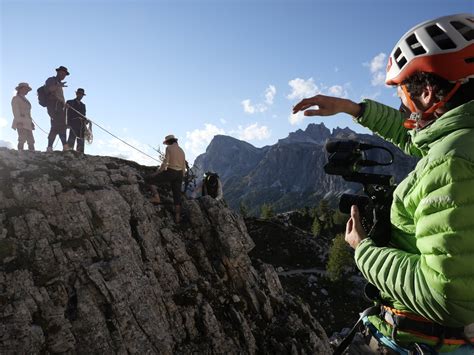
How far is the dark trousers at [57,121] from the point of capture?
19.1 m

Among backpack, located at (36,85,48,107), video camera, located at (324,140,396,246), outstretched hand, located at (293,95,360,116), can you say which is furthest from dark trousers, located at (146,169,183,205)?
video camera, located at (324,140,396,246)

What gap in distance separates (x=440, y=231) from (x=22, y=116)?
68.5 ft

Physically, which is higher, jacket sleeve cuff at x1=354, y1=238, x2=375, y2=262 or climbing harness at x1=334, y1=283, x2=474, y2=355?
jacket sleeve cuff at x1=354, y1=238, x2=375, y2=262

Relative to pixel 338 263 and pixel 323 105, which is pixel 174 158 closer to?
pixel 323 105

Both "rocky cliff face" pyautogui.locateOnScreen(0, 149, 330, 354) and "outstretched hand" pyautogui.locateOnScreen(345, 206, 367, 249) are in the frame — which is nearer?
"outstretched hand" pyautogui.locateOnScreen(345, 206, 367, 249)

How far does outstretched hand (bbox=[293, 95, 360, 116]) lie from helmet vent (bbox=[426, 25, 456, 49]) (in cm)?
156

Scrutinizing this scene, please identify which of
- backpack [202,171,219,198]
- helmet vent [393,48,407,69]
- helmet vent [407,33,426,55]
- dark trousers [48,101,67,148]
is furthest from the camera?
backpack [202,171,219,198]

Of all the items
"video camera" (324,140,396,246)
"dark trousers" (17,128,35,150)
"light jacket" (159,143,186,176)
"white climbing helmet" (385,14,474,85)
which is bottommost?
"video camera" (324,140,396,246)

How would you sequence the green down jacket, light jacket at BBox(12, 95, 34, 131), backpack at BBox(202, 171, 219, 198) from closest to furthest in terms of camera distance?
the green down jacket, light jacket at BBox(12, 95, 34, 131), backpack at BBox(202, 171, 219, 198)

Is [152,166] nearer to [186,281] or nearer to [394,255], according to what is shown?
[186,281]

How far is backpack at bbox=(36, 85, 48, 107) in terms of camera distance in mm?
18781

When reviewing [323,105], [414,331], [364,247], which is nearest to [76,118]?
[323,105]

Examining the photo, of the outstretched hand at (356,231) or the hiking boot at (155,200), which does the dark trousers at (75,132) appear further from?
the outstretched hand at (356,231)

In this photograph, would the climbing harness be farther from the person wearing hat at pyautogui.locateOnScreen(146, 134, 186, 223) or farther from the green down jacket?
the person wearing hat at pyautogui.locateOnScreen(146, 134, 186, 223)
